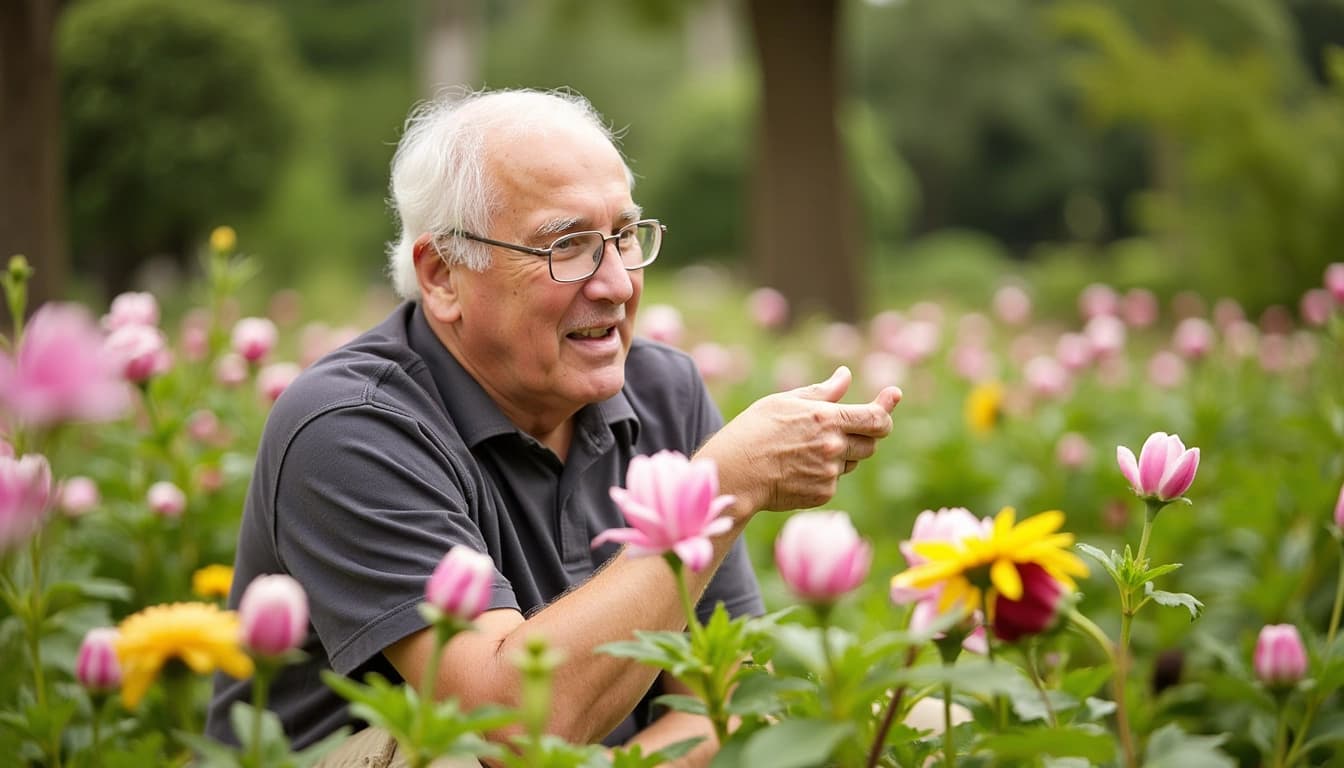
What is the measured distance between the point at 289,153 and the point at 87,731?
27.1 ft

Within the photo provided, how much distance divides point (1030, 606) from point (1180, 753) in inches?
10.8

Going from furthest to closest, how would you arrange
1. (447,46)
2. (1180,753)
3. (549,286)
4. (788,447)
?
(447,46) < (549,286) < (788,447) < (1180,753)

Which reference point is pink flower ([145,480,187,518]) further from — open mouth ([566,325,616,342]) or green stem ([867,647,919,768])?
green stem ([867,647,919,768])

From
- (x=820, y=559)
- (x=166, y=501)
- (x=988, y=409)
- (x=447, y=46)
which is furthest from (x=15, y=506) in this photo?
(x=447, y=46)

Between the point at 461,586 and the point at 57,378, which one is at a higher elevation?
the point at 57,378

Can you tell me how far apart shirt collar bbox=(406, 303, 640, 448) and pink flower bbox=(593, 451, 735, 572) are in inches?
32.0

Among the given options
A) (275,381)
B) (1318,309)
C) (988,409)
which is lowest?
(988,409)

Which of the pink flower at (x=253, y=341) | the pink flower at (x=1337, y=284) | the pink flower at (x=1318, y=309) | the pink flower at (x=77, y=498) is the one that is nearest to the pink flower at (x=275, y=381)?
the pink flower at (x=253, y=341)

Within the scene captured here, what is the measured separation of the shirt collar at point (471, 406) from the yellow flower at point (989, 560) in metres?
0.97

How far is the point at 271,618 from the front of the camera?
43.7 inches

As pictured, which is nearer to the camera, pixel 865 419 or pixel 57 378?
pixel 57 378

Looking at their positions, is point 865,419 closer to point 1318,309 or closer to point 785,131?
point 1318,309

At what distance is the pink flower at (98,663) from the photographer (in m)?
1.48

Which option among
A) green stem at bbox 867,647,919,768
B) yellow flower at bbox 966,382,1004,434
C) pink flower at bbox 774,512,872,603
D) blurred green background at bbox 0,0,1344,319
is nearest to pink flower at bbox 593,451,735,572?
pink flower at bbox 774,512,872,603
